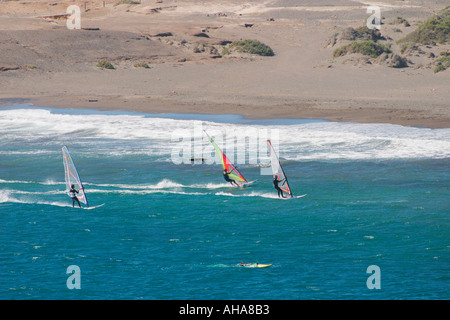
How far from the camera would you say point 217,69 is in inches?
2104

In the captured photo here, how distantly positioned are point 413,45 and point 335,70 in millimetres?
9261

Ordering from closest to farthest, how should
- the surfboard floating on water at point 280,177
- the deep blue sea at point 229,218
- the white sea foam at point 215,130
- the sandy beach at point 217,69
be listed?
1. the deep blue sea at point 229,218
2. the surfboard floating on water at point 280,177
3. the white sea foam at point 215,130
4. the sandy beach at point 217,69

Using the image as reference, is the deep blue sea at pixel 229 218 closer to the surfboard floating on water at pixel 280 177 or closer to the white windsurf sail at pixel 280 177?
the surfboard floating on water at pixel 280 177

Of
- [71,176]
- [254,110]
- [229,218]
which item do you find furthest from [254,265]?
[254,110]

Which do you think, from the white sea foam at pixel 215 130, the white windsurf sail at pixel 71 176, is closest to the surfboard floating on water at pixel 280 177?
the white sea foam at pixel 215 130

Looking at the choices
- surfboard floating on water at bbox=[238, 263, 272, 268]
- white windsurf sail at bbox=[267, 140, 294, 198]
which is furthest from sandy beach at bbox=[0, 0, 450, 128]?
surfboard floating on water at bbox=[238, 263, 272, 268]

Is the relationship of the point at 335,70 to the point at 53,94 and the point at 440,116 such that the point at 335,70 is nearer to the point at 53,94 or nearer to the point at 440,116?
the point at 440,116

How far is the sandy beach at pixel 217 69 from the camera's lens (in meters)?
40.6

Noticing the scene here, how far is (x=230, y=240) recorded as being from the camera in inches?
720

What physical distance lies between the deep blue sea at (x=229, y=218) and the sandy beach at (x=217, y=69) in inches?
280

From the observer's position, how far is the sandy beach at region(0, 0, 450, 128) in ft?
133

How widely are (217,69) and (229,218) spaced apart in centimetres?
3441

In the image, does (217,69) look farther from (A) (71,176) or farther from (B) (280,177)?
(A) (71,176)

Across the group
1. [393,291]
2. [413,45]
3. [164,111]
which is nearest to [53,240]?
[393,291]
